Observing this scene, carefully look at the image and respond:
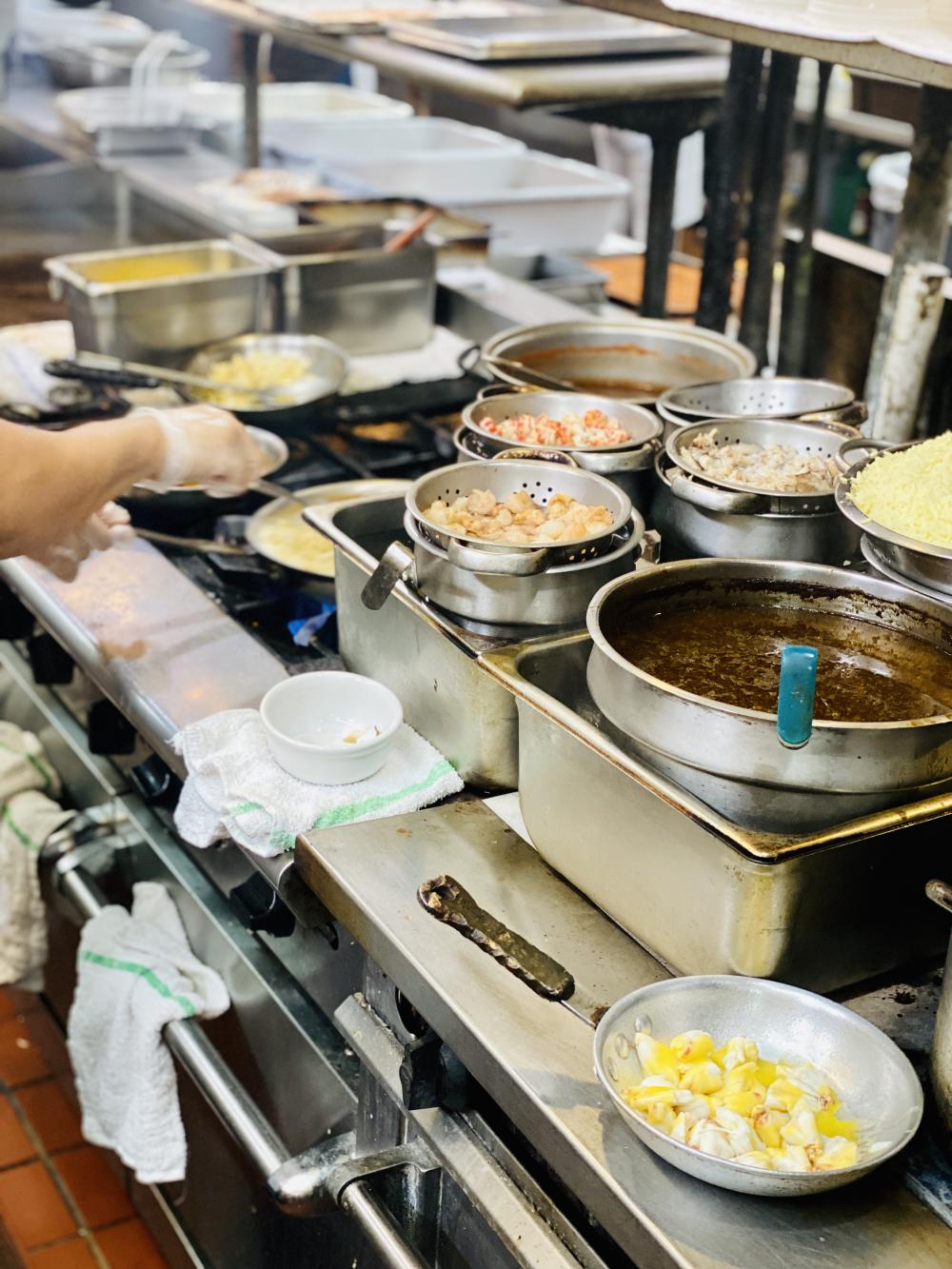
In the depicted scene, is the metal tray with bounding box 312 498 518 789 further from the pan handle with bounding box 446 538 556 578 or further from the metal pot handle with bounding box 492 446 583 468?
the metal pot handle with bounding box 492 446 583 468

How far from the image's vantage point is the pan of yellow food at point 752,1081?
3.90 ft

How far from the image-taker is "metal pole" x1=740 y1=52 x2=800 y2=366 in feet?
9.48

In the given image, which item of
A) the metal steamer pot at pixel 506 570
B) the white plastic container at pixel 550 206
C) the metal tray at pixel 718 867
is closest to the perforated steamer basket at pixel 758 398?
the metal steamer pot at pixel 506 570

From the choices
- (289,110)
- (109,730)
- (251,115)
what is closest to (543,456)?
(109,730)

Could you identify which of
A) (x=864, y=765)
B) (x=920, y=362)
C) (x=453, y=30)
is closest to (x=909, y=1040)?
(x=864, y=765)

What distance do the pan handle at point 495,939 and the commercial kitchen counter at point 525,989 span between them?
3 centimetres

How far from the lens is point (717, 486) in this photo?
5.95 ft

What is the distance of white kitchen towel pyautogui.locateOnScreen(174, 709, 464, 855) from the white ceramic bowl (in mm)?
24

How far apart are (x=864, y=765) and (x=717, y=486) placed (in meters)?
0.59

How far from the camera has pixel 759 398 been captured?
2.22m

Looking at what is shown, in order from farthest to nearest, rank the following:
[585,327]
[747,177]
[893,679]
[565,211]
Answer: [565,211], [747,177], [585,327], [893,679]

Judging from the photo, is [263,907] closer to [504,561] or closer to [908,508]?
[504,561]

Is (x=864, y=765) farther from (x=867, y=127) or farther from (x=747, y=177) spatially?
(x=867, y=127)

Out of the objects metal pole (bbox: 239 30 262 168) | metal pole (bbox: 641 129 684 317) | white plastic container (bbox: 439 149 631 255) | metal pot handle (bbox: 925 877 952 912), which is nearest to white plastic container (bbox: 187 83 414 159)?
metal pole (bbox: 239 30 262 168)
